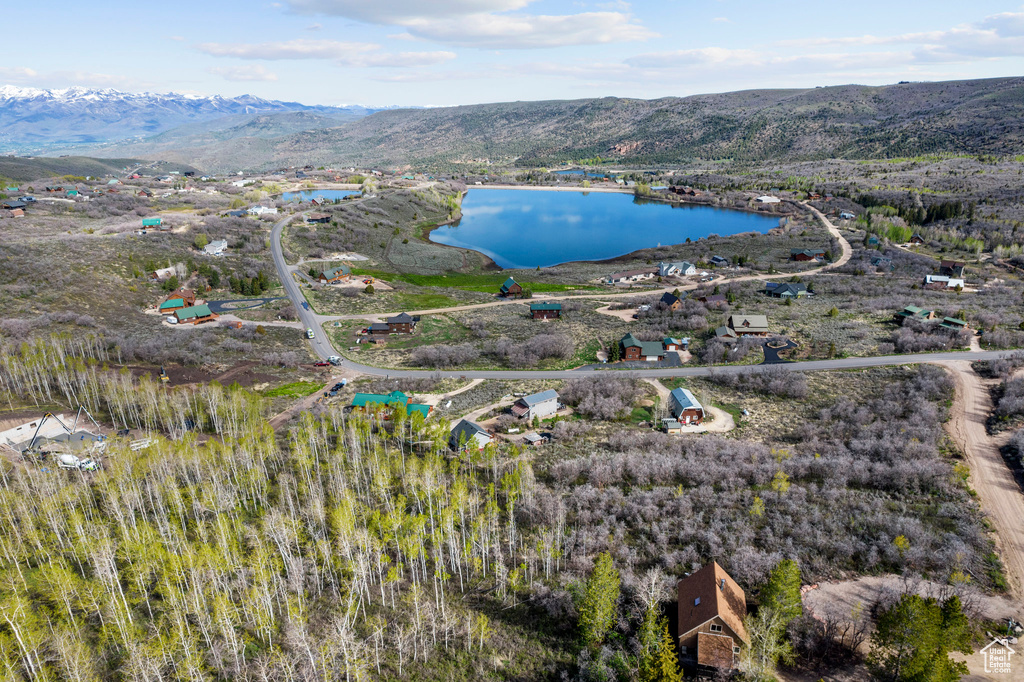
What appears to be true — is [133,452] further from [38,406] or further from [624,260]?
[624,260]

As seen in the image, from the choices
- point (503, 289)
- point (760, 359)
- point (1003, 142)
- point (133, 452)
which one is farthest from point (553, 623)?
point (1003, 142)

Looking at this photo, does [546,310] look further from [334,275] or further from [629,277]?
[334,275]

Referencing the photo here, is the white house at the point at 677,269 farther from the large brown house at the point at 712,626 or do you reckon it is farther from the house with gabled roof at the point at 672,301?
the large brown house at the point at 712,626

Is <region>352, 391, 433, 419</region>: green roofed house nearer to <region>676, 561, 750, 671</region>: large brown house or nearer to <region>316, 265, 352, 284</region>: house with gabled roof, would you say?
<region>676, 561, 750, 671</region>: large brown house

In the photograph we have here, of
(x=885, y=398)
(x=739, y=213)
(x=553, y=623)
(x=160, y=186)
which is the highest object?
(x=160, y=186)

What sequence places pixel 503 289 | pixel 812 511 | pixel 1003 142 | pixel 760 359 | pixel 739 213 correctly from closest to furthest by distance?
1. pixel 812 511
2. pixel 760 359
3. pixel 503 289
4. pixel 739 213
5. pixel 1003 142

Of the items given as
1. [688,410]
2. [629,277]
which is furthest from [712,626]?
[629,277]

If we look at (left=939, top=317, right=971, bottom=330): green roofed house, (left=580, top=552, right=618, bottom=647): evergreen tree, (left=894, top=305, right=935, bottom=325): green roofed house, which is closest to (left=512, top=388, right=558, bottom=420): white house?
(left=580, top=552, right=618, bottom=647): evergreen tree
